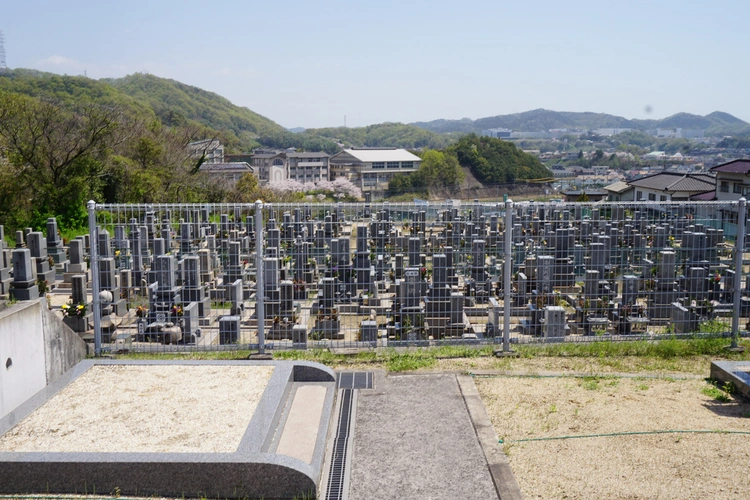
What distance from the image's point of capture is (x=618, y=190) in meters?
38.5

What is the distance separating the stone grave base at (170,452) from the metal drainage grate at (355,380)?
641 millimetres

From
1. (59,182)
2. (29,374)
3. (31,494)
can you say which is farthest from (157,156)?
(31,494)

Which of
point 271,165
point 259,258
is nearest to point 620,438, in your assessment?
point 259,258

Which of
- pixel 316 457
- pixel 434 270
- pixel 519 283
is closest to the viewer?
pixel 316 457

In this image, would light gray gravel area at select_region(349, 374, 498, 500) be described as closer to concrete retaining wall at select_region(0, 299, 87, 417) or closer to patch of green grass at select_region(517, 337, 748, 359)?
patch of green grass at select_region(517, 337, 748, 359)

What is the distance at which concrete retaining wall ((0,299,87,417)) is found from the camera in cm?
537

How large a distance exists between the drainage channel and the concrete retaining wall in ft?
9.54

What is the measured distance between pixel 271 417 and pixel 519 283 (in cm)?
709

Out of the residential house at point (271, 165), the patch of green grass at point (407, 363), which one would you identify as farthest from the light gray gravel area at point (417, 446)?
the residential house at point (271, 165)

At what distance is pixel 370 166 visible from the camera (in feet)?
226

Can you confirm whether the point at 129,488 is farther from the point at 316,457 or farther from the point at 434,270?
the point at 434,270

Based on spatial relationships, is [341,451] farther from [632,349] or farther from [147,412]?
[632,349]

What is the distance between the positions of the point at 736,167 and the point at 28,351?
29.9m

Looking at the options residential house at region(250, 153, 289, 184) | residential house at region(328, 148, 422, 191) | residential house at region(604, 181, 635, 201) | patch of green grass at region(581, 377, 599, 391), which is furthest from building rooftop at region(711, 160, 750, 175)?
residential house at region(250, 153, 289, 184)
